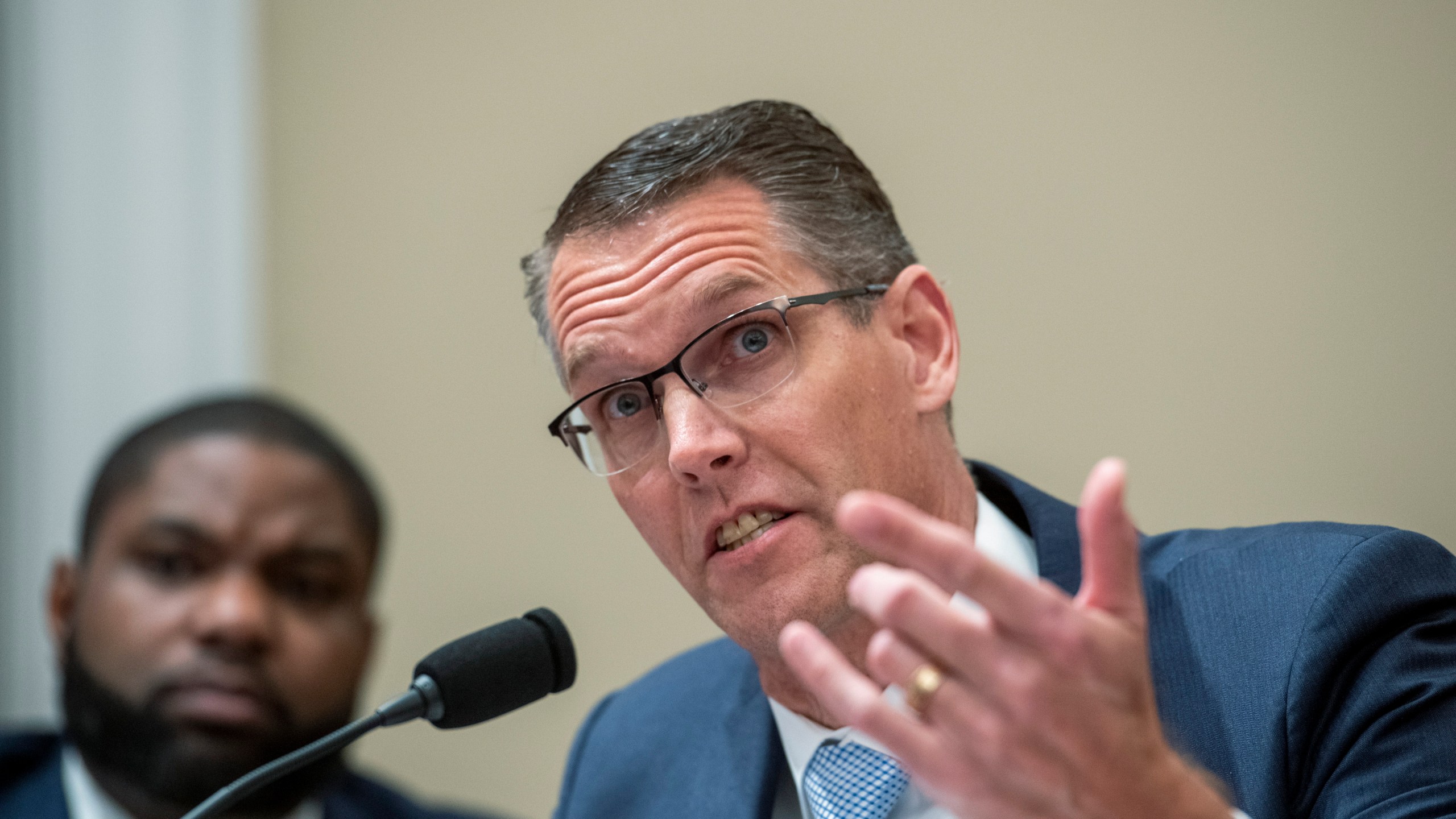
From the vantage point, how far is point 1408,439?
1577 mm

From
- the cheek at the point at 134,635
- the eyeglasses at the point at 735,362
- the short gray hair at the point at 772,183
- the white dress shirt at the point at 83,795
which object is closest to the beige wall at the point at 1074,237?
the short gray hair at the point at 772,183

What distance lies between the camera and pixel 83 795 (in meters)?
2.38

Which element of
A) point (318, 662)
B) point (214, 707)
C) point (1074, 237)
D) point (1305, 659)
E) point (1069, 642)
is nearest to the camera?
point (1069, 642)

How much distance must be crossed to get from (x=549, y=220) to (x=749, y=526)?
0.55 metres

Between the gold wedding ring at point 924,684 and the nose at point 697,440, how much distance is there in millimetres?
550

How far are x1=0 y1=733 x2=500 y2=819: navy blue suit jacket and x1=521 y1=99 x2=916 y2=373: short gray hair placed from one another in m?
1.44

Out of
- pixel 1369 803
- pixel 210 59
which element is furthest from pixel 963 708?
pixel 210 59

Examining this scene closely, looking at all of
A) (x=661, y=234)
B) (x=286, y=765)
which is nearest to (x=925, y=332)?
(x=661, y=234)

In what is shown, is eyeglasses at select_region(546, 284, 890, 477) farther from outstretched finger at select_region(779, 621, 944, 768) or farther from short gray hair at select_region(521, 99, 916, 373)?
outstretched finger at select_region(779, 621, 944, 768)

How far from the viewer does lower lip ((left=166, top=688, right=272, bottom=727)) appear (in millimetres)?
2279

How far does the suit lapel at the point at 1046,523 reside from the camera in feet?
4.50

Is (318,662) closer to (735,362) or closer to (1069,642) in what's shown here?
(735,362)

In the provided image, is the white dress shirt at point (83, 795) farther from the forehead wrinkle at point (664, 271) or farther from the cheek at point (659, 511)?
the forehead wrinkle at point (664, 271)

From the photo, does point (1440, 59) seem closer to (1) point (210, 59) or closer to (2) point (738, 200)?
(2) point (738, 200)
